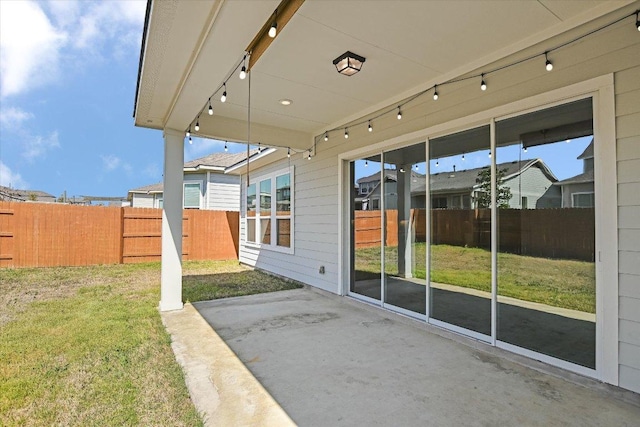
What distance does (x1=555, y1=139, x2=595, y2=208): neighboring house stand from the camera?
2623 mm

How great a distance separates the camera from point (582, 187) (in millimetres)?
2689

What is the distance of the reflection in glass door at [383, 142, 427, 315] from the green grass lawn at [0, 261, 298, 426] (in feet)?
7.90

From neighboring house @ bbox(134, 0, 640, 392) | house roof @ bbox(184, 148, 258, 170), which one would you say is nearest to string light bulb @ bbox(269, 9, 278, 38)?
neighboring house @ bbox(134, 0, 640, 392)

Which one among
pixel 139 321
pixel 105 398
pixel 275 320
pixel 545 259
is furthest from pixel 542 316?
pixel 139 321

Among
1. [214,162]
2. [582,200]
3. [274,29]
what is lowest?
[582,200]

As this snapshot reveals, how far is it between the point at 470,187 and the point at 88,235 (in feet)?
30.3

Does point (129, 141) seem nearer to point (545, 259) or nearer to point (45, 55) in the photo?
point (45, 55)

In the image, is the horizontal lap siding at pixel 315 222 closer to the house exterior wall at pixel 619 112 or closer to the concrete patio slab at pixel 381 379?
the house exterior wall at pixel 619 112

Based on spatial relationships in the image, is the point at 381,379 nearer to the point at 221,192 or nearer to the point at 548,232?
the point at 548,232

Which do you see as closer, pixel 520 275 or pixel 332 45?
pixel 332 45

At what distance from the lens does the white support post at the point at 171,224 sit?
4.62m

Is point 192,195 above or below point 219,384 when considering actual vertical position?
above

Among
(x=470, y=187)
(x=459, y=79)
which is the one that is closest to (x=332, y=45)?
(x=459, y=79)

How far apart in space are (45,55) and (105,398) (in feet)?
123
